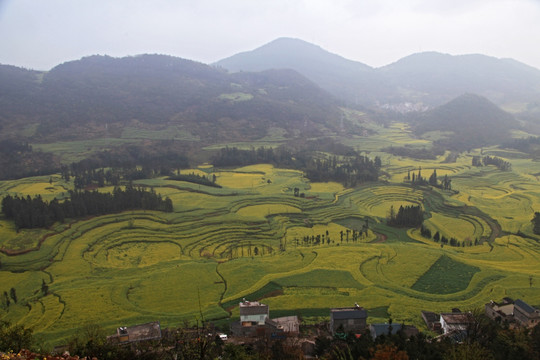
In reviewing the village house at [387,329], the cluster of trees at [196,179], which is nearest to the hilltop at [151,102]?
the cluster of trees at [196,179]

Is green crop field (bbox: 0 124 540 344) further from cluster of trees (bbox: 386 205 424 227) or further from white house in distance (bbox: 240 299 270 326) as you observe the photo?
white house in distance (bbox: 240 299 270 326)

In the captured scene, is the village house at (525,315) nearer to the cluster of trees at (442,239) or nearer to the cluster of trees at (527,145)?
the cluster of trees at (442,239)

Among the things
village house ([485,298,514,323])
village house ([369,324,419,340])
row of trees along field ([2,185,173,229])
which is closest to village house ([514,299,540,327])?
village house ([485,298,514,323])

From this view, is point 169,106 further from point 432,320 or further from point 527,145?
point 432,320

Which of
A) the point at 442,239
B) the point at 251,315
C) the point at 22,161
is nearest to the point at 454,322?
the point at 251,315

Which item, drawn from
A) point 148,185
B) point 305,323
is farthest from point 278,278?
point 148,185
